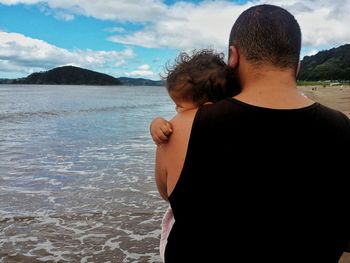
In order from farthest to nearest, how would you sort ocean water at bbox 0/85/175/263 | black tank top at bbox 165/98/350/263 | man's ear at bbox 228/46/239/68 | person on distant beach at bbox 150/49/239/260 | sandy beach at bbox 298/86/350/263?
sandy beach at bbox 298/86/350/263 → ocean water at bbox 0/85/175/263 → person on distant beach at bbox 150/49/239/260 → man's ear at bbox 228/46/239/68 → black tank top at bbox 165/98/350/263

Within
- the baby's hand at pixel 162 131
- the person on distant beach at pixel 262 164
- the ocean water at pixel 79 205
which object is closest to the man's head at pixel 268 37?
the person on distant beach at pixel 262 164

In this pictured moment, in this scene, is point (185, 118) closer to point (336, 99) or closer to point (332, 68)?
point (336, 99)

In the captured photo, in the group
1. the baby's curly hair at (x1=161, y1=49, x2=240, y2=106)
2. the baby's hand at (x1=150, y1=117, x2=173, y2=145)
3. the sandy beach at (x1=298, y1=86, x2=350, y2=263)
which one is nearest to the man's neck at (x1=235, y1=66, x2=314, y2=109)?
the baby's curly hair at (x1=161, y1=49, x2=240, y2=106)

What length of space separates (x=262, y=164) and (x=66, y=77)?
18313 cm

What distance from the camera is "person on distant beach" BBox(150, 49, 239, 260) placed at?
1944 mm

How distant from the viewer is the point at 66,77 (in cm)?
17725

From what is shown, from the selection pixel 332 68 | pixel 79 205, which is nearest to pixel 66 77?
pixel 332 68

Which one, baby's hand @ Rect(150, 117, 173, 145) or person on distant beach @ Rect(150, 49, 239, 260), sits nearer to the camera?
baby's hand @ Rect(150, 117, 173, 145)

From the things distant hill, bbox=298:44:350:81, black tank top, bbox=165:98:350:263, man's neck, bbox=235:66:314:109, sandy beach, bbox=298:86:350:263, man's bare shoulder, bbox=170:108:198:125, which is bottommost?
sandy beach, bbox=298:86:350:263

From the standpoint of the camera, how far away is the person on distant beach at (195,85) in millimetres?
1944

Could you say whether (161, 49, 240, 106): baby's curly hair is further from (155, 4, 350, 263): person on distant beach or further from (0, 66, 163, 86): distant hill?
(0, 66, 163, 86): distant hill

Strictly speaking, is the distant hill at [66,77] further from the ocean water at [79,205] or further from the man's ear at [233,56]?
the man's ear at [233,56]

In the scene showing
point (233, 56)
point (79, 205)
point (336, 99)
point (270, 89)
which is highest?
point (233, 56)

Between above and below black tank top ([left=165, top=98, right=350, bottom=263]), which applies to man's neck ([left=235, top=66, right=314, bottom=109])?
above
